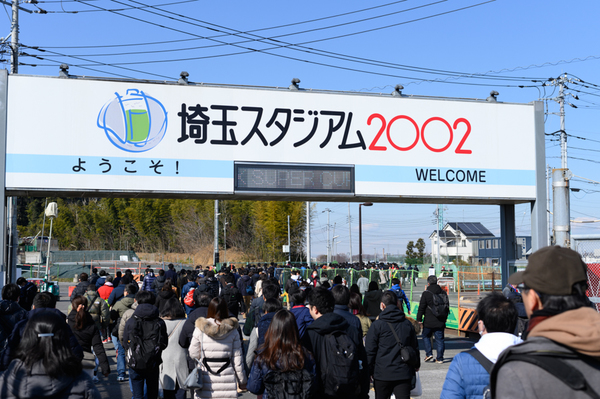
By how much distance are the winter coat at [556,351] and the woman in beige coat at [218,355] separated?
4043 millimetres

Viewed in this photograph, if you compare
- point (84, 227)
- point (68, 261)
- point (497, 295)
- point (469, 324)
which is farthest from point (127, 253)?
point (497, 295)

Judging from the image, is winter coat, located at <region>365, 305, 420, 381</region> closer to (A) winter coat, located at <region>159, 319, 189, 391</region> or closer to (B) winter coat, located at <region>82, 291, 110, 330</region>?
(A) winter coat, located at <region>159, 319, 189, 391</region>

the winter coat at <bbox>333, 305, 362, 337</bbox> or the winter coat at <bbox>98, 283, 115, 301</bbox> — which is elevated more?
the winter coat at <bbox>333, 305, 362, 337</bbox>

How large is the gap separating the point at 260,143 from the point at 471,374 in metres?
8.16

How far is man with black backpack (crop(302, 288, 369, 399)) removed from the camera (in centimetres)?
484

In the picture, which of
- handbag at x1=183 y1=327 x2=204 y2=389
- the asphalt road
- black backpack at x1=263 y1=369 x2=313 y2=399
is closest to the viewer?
black backpack at x1=263 y1=369 x2=313 y2=399

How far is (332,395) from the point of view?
4.84m

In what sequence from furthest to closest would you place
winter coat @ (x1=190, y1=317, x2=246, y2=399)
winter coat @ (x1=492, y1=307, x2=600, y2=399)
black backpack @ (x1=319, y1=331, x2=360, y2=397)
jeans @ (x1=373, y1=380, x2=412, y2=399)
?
1. jeans @ (x1=373, y1=380, x2=412, y2=399)
2. winter coat @ (x1=190, y1=317, x2=246, y2=399)
3. black backpack @ (x1=319, y1=331, x2=360, y2=397)
4. winter coat @ (x1=492, y1=307, x2=600, y2=399)

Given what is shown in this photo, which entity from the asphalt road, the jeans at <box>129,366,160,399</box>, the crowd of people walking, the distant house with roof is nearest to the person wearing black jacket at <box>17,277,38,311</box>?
the crowd of people walking

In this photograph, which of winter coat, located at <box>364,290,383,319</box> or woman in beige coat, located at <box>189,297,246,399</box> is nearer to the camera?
woman in beige coat, located at <box>189,297,246,399</box>

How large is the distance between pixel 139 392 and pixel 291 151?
571 centimetres

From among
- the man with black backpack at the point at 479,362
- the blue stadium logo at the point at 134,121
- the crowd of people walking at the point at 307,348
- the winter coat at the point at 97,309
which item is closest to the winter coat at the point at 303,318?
the crowd of people walking at the point at 307,348

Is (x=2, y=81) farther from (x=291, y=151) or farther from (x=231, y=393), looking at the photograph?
(x=231, y=393)

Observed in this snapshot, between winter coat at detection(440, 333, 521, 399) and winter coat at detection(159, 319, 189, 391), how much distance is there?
14.6ft
